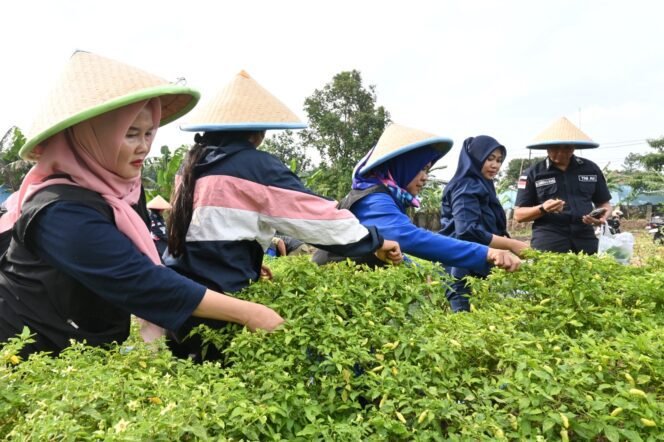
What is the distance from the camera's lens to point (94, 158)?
1676 millimetres

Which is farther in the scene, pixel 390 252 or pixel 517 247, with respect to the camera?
pixel 517 247

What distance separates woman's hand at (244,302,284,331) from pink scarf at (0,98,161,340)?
40 cm

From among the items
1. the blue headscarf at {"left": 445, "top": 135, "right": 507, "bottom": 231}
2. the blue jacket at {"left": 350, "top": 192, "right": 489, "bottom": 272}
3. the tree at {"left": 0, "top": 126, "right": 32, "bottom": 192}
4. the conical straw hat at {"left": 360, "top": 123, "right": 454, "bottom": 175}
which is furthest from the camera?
the tree at {"left": 0, "top": 126, "right": 32, "bottom": 192}

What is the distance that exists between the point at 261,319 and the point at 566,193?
3559 millimetres

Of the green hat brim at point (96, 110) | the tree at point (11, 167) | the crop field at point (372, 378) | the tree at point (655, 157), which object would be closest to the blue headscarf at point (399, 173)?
the crop field at point (372, 378)

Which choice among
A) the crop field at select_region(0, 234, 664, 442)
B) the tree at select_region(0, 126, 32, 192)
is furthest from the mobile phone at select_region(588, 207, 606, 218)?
the tree at select_region(0, 126, 32, 192)

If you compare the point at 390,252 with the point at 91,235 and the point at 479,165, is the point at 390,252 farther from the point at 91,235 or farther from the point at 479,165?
the point at 479,165

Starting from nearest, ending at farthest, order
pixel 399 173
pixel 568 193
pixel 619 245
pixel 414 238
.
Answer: pixel 414 238 → pixel 399 173 → pixel 568 193 → pixel 619 245

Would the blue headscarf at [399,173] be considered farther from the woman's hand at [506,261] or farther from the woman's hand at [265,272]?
the woman's hand at [265,272]

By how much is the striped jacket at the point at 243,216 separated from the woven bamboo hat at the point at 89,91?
41cm

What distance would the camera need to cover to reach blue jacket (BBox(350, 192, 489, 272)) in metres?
2.69

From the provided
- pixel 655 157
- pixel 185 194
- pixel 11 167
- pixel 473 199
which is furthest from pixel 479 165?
pixel 655 157

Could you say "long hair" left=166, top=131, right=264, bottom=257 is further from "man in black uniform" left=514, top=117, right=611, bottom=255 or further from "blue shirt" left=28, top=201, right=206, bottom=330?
"man in black uniform" left=514, top=117, right=611, bottom=255

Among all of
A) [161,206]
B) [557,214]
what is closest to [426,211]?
[161,206]
